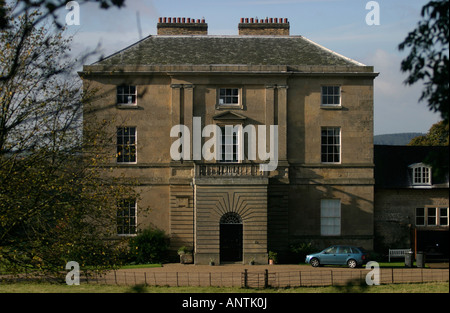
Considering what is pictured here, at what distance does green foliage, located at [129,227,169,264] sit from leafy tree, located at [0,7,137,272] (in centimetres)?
1227

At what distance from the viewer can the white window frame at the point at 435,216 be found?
37.6 metres

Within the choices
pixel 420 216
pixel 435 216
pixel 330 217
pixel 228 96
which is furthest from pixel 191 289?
pixel 435 216

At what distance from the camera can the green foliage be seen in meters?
34.5

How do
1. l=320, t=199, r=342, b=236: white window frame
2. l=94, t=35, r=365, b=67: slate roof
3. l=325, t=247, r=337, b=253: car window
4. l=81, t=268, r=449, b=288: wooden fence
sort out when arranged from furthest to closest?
l=94, t=35, r=365, b=67: slate roof, l=320, t=199, r=342, b=236: white window frame, l=325, t=247, r=337, b=253: car window, l=81, t=268, r=449, b=288: wooden fence

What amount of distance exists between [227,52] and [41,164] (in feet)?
64.3

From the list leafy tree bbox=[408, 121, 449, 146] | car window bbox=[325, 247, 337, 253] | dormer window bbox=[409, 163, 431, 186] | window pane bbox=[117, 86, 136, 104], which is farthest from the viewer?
leafy tree bbox=[408, 121, 449, 146]

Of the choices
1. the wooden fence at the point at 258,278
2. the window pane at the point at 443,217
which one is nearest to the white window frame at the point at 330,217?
the window pane at the point at 443,217

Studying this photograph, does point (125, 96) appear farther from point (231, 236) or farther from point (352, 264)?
point (352, 264)

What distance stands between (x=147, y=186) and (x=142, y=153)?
1.87m

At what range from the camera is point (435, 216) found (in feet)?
124

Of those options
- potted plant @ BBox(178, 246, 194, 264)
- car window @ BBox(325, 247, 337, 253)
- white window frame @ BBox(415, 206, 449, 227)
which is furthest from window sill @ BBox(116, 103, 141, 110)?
white window frame @ BBox(415, 206, 449, 227)

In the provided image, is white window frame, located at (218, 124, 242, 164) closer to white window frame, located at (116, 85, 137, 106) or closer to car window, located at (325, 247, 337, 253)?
white window frame, located at (116, 85, 137, 106)

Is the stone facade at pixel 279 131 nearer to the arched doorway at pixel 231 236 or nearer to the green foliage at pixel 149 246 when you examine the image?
the green foliage at pixel 149 246
